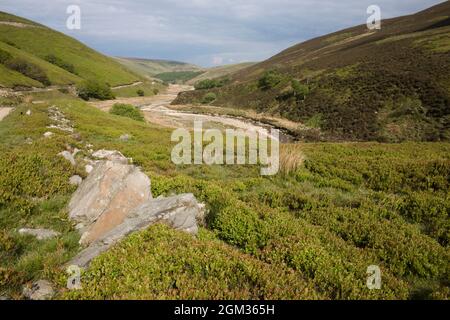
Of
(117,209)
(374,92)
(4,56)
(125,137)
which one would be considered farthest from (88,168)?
(4,56)

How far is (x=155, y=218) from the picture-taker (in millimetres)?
7164

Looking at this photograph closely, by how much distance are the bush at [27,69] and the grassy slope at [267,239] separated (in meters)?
94.2

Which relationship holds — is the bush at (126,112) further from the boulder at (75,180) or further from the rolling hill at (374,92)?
the boulder at (75,180)

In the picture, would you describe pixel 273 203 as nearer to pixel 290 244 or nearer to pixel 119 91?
pixel 290 244

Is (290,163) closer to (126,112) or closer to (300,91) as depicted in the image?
(126,112)

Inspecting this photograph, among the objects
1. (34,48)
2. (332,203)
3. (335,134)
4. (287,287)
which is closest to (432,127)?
(335,134)

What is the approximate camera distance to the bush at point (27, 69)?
88.8 meters

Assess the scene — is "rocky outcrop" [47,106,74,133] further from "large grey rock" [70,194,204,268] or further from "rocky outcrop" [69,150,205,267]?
"large grey rock" [70,194,204,268]

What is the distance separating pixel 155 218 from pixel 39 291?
2676 millimetres

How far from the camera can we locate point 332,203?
9.99m

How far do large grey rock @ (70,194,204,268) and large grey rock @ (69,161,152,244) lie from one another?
57 centimetres

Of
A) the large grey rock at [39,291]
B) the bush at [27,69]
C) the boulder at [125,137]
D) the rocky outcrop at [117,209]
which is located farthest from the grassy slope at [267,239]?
the bush at [27,69]

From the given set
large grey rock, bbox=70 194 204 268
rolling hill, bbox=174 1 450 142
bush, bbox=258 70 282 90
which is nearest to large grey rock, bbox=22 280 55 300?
large grey rock, bbox=70 194 204 268
